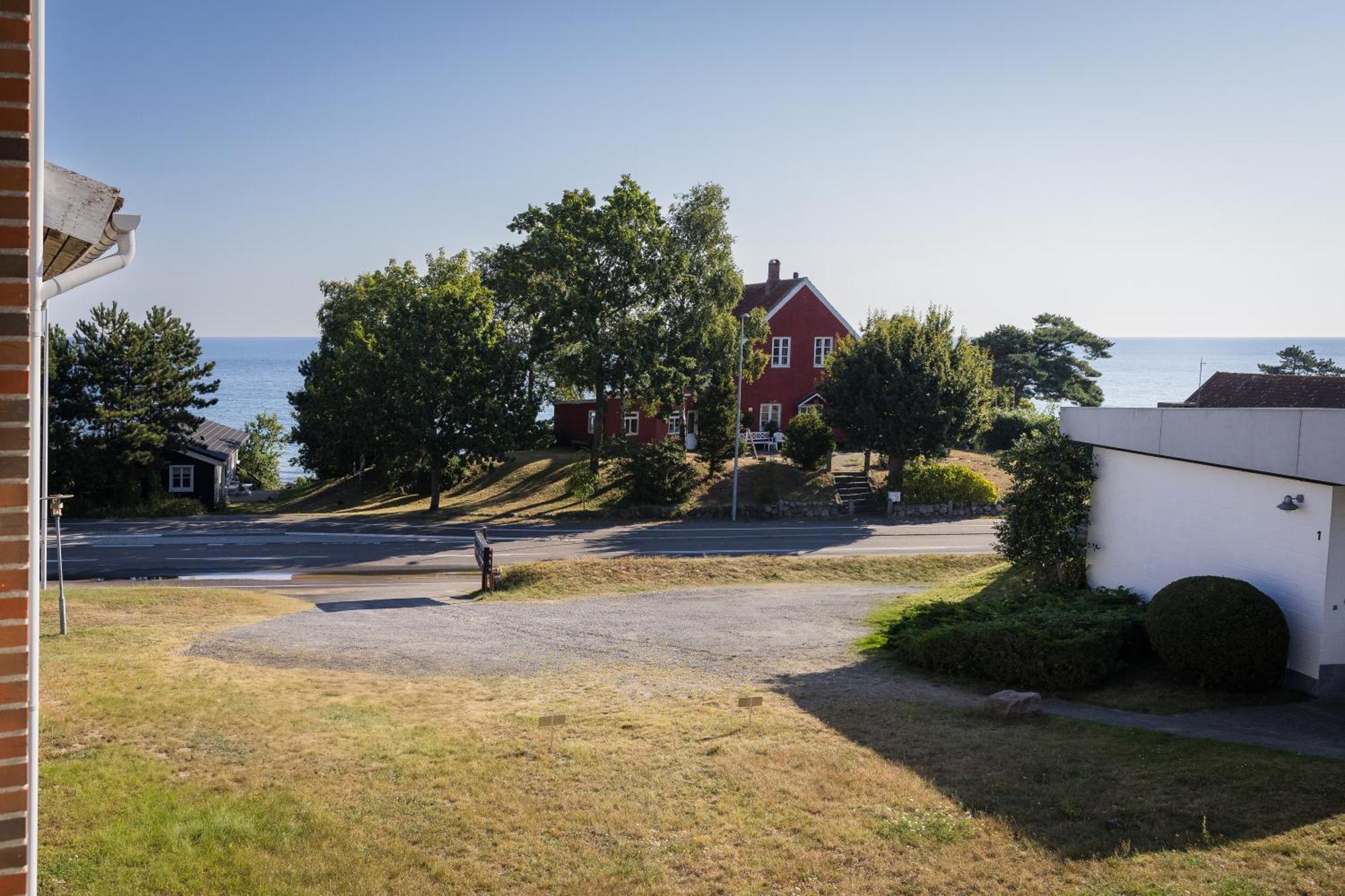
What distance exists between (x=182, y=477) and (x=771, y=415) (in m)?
30.2

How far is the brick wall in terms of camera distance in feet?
12.5

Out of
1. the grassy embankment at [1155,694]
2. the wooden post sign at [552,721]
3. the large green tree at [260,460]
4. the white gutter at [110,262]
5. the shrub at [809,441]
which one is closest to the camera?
the white gutter at [110,262]

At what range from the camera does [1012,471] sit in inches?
883

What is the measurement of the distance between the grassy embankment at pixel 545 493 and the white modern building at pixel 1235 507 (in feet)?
78.1

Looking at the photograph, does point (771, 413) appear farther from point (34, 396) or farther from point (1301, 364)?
point (34, 396)

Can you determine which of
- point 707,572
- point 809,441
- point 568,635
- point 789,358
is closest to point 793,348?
point 789,358

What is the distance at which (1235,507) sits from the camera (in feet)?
52.5

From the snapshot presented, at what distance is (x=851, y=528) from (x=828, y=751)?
28.1 metres

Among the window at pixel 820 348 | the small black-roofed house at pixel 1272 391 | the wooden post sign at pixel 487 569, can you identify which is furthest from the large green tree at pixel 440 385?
the small black-roofed house at pixel 1272 391

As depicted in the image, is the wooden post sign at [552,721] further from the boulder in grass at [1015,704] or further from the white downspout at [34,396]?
the white downspout at [34,396]

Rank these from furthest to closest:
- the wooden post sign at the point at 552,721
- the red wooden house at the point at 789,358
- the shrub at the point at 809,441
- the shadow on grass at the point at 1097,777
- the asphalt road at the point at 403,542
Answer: the red wooden house at the point at 789,358
the shrub at the point at 809,441
the asphalt road at the point at 403,542
the wooden post sign at the point at 552,721
the shadow on grass at the point at 1097,777

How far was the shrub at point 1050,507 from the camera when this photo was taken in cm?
2112

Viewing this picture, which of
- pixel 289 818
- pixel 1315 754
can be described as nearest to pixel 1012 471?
pixel 1315 754

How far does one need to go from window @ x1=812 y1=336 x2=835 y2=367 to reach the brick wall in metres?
53.6
